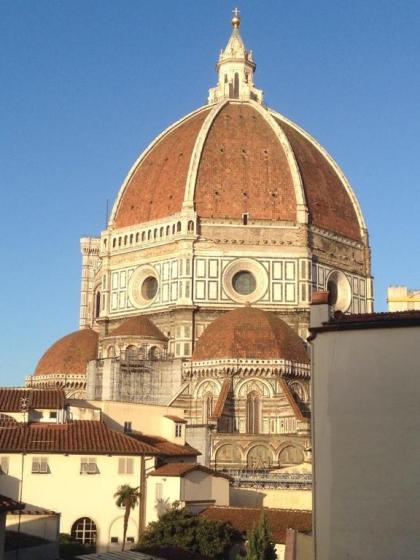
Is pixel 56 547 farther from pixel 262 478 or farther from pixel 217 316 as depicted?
pixel 217 316

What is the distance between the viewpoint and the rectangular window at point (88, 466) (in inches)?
1189

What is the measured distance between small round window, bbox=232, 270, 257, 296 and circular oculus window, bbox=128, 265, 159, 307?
5243mm

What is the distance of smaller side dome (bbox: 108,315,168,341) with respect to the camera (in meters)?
55.7

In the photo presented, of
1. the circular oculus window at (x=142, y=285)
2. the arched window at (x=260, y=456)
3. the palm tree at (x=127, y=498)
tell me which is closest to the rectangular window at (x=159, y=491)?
the palm tree at (x=127, y=498)

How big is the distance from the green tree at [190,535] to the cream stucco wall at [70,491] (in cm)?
196

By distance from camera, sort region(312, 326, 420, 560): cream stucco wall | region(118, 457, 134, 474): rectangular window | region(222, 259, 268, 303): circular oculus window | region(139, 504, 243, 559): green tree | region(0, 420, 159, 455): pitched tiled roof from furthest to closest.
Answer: region(222, 259, 268, 303): circular oculus window < region(118, 457, 134, 474): rectangular window < region(0, 420, 159, 455): pitched tiled roof < region(139, 504, 243, 559): green tree < region(312, 326, 420, 560): cream stucco wall

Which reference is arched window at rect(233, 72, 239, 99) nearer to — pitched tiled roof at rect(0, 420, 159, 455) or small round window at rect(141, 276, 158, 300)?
small round window at rect(141, 276, 158, 300)

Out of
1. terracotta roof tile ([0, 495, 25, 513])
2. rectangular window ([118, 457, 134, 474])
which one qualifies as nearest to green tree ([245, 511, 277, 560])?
terracotta roof tile ([0, 495, 25, 513])

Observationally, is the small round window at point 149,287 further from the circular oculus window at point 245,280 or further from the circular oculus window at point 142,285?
the circular oculus window at point 245,280

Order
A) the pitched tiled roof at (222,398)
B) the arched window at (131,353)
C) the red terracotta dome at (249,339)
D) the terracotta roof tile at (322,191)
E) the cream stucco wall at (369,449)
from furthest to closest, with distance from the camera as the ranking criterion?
the terracotta roof tile at (322,191) → the arched window at (131,353) → the red terracotta dome at (249,339) → the pitched tiled roof at (222,398) → the cream stucco wall at (369,449)

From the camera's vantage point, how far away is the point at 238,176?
62.4m

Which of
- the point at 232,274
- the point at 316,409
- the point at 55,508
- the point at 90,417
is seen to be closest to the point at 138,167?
the point at 232,274

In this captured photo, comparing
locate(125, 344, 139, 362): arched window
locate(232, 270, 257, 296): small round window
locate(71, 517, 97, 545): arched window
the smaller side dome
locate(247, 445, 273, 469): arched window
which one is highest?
locate(232, 270, 257, 296): small round window

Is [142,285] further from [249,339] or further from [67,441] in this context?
[67,441]
